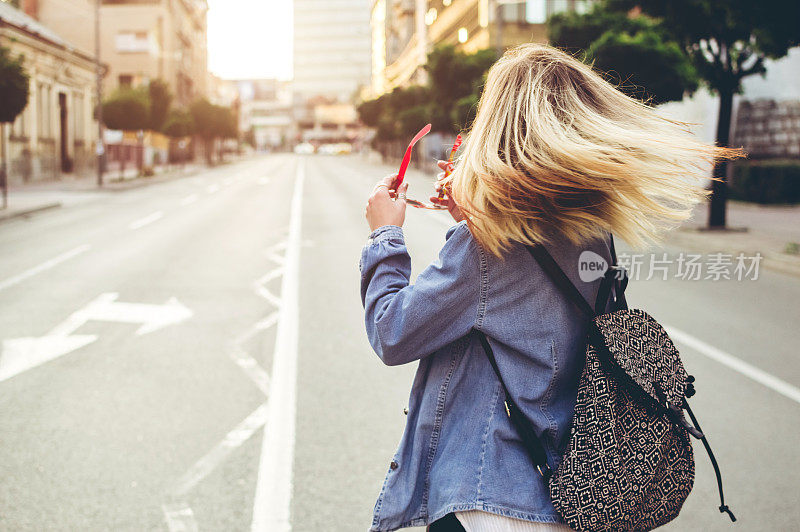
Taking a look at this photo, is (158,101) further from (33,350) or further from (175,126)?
(33,350)

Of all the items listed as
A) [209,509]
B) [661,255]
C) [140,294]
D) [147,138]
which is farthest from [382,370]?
[147,138]

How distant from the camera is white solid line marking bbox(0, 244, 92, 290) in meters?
10.7

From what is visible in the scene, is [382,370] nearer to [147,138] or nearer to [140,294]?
[140,294]

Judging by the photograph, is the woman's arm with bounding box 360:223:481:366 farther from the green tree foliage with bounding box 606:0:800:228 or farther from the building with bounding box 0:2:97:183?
the building with bounding box 0:2:97:183

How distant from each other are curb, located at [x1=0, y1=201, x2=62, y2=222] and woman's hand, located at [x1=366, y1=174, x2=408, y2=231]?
64.9 feet

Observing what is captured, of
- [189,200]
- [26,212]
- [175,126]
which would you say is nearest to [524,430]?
[26,212]

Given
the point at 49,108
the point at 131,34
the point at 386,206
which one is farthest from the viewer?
the point at 131,34

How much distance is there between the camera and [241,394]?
5.80 meters

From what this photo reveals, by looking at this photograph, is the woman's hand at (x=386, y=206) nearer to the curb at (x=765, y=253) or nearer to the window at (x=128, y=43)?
the curb at (x=765, y=253)

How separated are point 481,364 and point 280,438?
3.32 meters

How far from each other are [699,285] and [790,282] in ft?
4.25

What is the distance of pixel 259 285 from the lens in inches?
423

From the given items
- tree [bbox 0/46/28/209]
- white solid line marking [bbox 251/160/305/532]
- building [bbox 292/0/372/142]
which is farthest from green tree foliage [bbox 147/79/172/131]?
building [bbox 292/0/372/142]

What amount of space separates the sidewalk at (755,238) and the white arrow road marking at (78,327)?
8.76 meters
